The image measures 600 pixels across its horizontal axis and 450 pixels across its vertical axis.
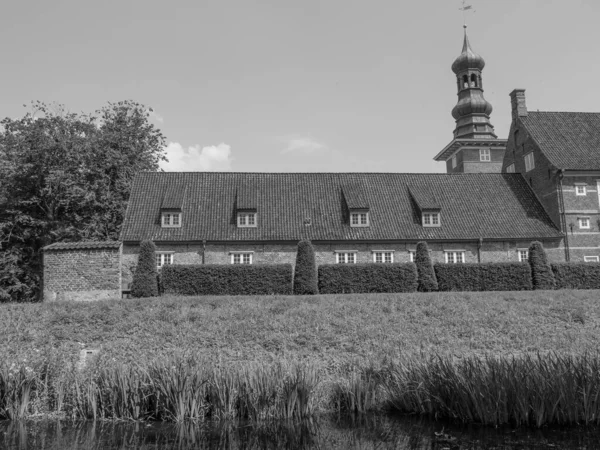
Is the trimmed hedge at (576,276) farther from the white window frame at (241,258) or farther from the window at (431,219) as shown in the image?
the white window frame at (241,258)

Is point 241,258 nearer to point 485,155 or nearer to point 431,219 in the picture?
point 431,219

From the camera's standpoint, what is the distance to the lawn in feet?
46.2

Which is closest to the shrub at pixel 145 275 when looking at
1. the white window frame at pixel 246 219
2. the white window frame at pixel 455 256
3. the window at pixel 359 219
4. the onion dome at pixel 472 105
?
the white window frame at pixel 246 219

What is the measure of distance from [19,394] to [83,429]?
1.67 meters

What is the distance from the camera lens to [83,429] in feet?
29.6

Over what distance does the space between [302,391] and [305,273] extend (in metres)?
13.3

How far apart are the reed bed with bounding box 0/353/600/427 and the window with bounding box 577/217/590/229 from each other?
20.8 m

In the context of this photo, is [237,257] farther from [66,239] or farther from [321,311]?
[66,239]

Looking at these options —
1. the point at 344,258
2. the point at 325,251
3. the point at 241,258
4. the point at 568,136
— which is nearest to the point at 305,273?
the point at 325,251

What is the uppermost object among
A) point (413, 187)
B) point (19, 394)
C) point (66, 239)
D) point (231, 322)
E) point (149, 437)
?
point (413, 187)

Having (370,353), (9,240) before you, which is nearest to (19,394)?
(370,353)

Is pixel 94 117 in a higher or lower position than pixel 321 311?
higher

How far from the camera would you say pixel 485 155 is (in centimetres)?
4184

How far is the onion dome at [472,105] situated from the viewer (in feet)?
138
